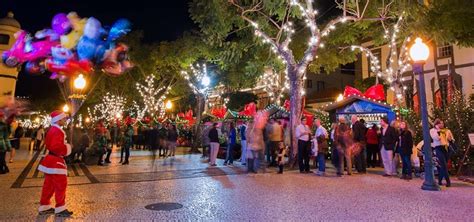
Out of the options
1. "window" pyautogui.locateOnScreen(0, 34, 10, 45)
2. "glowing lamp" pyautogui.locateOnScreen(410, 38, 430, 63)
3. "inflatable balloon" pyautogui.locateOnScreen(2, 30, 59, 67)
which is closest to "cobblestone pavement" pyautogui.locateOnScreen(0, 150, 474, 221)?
"glowing lamp" pyautogui.locateOnScreen(410, 38, 430, 63)

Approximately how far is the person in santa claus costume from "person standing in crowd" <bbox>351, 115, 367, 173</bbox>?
863 cm

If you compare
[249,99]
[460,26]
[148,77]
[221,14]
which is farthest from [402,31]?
[249,99]

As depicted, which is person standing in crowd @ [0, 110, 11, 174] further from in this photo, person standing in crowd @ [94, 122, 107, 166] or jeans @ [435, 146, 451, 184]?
jeans @ [435, 146, 451, 184]

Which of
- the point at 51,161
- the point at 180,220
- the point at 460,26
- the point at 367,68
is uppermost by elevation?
the point at 367,68

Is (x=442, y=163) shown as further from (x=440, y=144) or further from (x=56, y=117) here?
(x=56, y=117)

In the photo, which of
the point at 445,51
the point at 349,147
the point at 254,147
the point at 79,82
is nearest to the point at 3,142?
the point at 79,82

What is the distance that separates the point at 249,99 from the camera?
140 feet

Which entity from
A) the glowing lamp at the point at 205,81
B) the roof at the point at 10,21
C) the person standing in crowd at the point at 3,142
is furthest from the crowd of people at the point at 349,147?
the roof at the point at 10,21

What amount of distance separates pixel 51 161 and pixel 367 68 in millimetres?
29507

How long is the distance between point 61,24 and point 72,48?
1230 mm

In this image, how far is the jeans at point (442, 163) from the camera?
28.9 ft

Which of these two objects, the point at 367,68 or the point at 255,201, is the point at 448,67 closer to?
the point at 367,68

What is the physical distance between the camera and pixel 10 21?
21.6 meters

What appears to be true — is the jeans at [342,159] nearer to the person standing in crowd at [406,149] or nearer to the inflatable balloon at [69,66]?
the person standing in crowd at [406,149]
